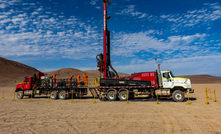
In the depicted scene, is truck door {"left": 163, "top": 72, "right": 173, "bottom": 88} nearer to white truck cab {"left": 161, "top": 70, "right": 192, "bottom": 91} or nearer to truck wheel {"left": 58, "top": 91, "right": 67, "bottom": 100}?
white truck cab {"left": 161, "top": 70, "right": 192, "bottom": 91}

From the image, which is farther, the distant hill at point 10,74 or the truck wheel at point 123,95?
the distant hill at point 10,74

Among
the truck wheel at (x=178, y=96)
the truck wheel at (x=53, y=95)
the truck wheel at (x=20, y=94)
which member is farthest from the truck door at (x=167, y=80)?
the truck wheel at (x=20, y=94)

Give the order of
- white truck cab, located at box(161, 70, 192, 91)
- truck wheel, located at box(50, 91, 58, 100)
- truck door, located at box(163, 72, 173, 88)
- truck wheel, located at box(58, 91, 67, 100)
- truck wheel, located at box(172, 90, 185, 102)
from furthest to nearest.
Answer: truck wheel, located at box(50, 91, 58, 100) → truck wheel, located at box(58, 91, 67, 100) → truck door, located at box(163, 72, 173, 88) → white truck cab, located at box(161, 70, 192, 91) → truck wheel, located at box(172, 90, 185, 102)

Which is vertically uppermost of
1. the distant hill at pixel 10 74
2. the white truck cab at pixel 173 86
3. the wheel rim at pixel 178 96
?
the distant hill at pixel 10 74

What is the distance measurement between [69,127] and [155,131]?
360 cm

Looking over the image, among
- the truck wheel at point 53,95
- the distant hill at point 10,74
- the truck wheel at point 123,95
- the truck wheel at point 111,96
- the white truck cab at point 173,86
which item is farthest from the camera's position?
the distant hill at point 10,74

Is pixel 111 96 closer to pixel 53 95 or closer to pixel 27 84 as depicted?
pixel 53 95

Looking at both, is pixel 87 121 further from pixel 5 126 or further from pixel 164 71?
pixel 164 71

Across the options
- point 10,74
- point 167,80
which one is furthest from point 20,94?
point 10,74

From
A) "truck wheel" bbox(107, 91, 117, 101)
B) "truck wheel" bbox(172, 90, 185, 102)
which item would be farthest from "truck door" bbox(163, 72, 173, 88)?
"truck wheel" bbox(107, 91, 117, 101)

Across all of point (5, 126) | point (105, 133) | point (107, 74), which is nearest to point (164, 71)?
point (107, 74)

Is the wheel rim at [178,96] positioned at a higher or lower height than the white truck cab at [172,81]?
lower

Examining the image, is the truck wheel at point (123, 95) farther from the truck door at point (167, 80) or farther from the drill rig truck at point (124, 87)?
the truck door at point (167, 80)

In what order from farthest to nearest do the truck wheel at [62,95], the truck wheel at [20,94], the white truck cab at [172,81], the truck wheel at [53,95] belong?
1. the truck wheel at [20,94]
2. the truck wheel at [53,95]
3. the truck wheel at [62,95]
4. the white truck cab at [172,81]
